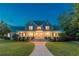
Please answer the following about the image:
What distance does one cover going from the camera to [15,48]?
4645mm

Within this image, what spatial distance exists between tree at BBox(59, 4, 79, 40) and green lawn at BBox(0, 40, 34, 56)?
487mm

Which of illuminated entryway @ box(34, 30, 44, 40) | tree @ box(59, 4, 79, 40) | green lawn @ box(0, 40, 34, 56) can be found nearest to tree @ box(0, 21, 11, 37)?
green lawn @ box(0, 40, 34, 56)

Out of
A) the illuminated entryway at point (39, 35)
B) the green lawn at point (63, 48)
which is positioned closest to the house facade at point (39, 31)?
the illuminated entryway at point (39, 35)

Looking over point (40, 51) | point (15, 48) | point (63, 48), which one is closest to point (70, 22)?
point (63, 48)

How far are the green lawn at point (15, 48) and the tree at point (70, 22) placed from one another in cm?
49

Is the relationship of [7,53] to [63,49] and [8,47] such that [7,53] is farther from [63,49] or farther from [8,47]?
[63,49]

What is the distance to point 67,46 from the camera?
466 cm

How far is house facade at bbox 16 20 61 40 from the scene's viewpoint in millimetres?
4688

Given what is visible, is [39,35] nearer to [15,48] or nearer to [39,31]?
[39,31]

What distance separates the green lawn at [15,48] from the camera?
4.61m

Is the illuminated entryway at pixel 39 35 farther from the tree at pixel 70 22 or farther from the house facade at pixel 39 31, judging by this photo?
the tree at pixel 70 22

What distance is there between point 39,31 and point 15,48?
381mm

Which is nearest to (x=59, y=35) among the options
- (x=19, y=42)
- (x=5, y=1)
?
(x=19, y=42)

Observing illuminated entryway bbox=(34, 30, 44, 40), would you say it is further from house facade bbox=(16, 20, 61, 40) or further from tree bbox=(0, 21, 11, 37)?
tree bbox=(0, 21, 11, 37)
